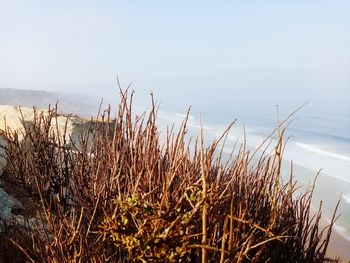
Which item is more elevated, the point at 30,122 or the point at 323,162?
the point at 30,122

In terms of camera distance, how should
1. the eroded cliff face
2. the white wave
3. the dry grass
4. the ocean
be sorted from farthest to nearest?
1. the white wave
2. the ocean
3. the eroded cliff face
4. the dry grass

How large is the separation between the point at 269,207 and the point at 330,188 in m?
20.3

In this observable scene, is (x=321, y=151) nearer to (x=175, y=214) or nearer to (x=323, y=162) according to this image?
(x=323, y=162)

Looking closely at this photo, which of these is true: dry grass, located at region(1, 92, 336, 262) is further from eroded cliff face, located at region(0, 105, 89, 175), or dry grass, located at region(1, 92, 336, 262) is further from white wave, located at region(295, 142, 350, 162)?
white wave, located at region(295, 142, 350, 162)

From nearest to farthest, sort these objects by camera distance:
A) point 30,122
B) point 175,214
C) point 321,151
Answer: point 175,214 < point 30,122 < point 321,151

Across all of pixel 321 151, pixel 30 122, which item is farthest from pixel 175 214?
pixel 321 151

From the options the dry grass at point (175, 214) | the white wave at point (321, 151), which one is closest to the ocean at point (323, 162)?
the white wave at point (321, 151)

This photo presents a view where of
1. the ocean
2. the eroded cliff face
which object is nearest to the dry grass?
the eroded cliff face

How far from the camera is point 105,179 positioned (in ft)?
13.1

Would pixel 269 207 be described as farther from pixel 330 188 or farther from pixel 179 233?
pixel 330 188

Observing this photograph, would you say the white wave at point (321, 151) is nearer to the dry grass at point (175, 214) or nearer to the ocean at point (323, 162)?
the ocean at point (323, 162)

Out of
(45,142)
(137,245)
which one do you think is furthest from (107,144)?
(45,142)

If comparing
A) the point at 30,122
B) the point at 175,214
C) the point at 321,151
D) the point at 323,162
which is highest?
the point at 175,214


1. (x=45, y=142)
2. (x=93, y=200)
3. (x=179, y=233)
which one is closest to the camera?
(x=179, y=233)
